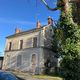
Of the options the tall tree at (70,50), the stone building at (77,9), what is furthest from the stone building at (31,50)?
the stone building at (77,9)

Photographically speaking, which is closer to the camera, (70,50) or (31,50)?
(70,50)

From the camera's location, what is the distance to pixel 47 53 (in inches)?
1538

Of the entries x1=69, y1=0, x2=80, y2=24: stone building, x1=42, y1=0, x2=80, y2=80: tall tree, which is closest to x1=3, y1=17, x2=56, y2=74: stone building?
x1=42, y1=0, x2=80, y2=80: tall tree

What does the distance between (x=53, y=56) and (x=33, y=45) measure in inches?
164

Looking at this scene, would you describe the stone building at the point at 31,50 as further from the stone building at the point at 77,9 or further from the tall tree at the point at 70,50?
the stone building at the point at 77,9

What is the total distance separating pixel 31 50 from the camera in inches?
1559

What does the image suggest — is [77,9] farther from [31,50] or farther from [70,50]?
[31,50]

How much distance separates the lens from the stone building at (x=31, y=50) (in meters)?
38.0

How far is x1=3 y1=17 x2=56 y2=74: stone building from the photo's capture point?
3803 cm

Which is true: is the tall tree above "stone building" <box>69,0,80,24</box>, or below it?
below

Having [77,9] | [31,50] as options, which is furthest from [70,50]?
[31,50]

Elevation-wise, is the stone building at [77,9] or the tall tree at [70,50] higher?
the stone building at [77,9]

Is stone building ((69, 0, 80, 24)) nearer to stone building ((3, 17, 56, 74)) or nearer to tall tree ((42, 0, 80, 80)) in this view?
tall tree ((42, 0, 80, 80))

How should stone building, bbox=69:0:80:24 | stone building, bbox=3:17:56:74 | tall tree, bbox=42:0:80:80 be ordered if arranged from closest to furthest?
stone building, bbox=69:0:80:24
tall tree, bbox=42:0:80:80
stone building, bbox=3:17:56:74
